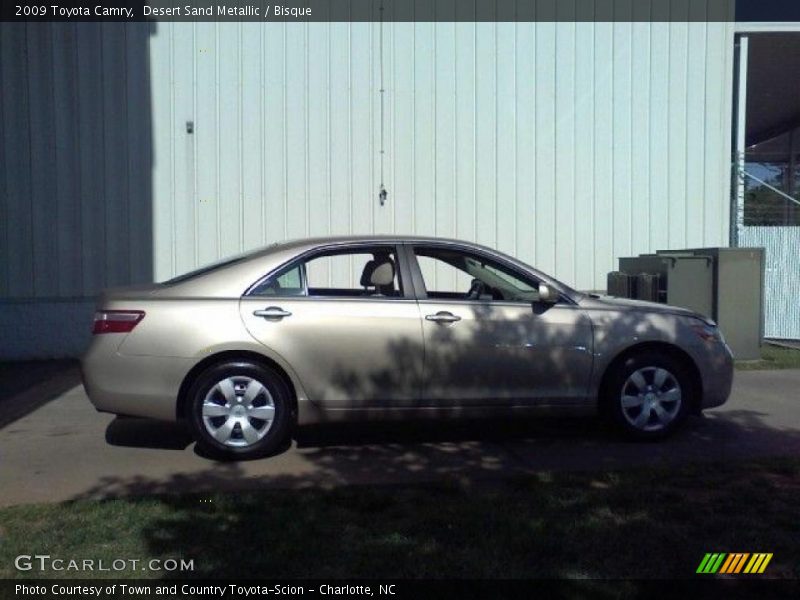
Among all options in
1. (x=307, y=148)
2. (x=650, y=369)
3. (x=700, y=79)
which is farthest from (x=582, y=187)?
(x=650, y=369)

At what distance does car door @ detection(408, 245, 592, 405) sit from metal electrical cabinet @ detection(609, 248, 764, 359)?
4.40 metres

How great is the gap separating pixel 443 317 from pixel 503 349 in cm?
49

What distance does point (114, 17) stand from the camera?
38.5 feet

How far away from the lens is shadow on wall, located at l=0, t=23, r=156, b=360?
1155 centimetres

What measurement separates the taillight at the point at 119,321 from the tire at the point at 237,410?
588 millimetres

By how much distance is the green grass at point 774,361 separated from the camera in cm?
1092

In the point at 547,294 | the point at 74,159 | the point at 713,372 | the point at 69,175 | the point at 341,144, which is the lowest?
the point at 713,372

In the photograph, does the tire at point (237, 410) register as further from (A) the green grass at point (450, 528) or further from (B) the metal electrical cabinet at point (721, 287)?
(B) the metal electrical cabinet at point (721, 287)

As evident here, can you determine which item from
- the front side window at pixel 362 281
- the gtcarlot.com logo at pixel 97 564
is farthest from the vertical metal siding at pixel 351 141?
the gtcarlot.com logo at pixel 97 564

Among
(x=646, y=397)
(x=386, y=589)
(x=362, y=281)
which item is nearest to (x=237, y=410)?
(x=362, y=281)

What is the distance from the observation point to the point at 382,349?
6.69m

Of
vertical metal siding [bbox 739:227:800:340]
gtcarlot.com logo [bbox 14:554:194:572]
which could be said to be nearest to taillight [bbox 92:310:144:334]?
gtcarlot.com logo [bbox 14:554:194:572]

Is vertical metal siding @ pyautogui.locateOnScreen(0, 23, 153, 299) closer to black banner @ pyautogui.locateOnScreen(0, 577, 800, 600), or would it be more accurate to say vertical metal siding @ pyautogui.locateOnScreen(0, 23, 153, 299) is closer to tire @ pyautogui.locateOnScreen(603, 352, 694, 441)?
tire @ pyautogui.locateOnScreen(603, 352, 694, 441)

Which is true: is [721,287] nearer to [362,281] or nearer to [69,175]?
[362,281]
